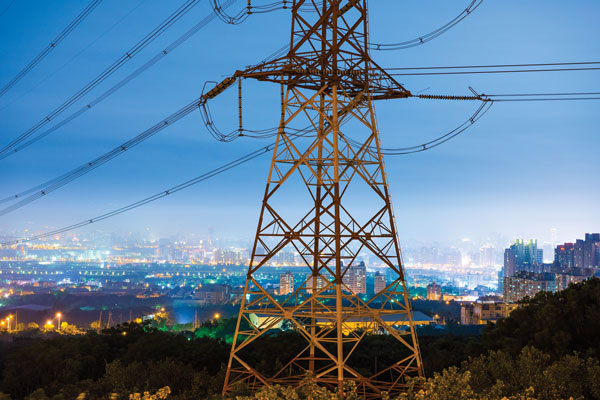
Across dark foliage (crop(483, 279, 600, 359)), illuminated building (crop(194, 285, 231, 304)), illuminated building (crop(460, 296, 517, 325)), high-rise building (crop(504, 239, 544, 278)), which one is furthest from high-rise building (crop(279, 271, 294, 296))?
dark foliage (crop(483, 279, 600, 359))

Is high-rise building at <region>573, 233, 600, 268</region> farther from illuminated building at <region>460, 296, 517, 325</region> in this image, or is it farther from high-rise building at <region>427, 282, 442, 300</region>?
illuminated building at <region>460, 296, 517, 325</region>

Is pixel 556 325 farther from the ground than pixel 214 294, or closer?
farther from the ground

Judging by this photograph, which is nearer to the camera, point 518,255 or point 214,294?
point 214,294

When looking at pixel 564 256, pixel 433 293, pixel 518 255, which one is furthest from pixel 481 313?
pixel 518 255

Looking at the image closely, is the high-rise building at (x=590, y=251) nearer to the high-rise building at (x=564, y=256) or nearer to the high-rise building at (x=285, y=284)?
the high-rise building at (x=564, y=256)

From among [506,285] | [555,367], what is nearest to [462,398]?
[555,367]

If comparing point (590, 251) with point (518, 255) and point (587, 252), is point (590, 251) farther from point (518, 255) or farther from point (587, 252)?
point (518, 255)

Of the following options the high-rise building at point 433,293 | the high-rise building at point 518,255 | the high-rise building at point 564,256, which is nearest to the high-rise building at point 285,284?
the high-rise building at point 433,293

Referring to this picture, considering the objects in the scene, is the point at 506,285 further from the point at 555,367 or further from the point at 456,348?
the point at 555,367
